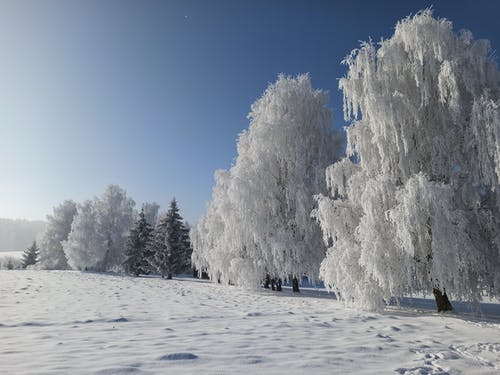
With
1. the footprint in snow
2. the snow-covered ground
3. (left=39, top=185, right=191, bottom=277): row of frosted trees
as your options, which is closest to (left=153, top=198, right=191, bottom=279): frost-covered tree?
(left=39, top=185, right=191, bottom=277): row of frosted trees

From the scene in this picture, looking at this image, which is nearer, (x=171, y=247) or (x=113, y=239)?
(x=171, y=247)

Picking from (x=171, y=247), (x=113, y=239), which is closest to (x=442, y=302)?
(x=171, y=247)

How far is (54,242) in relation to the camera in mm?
48938

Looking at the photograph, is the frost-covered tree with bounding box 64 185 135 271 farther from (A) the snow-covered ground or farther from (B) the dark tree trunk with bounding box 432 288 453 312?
(B) the dark tree trunk with bounding box 432 288 453 312

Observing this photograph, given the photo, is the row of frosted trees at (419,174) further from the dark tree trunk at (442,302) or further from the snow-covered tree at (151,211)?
the snow-covered tree at (151,211)

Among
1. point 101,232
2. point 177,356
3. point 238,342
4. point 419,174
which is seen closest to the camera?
point 177,356

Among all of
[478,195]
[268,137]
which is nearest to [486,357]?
[478,195]

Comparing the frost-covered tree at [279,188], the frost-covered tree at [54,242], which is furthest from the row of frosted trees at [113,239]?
the frost-covered tree at [279,188]

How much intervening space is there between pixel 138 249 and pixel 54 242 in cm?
1846

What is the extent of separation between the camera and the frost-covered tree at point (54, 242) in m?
48.8

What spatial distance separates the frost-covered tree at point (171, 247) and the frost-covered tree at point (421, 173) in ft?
A: 88.3

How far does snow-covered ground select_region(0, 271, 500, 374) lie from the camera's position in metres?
4.38

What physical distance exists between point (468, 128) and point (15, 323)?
12449 millimetres

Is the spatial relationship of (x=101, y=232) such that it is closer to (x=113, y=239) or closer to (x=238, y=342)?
(x=113, y=239)
